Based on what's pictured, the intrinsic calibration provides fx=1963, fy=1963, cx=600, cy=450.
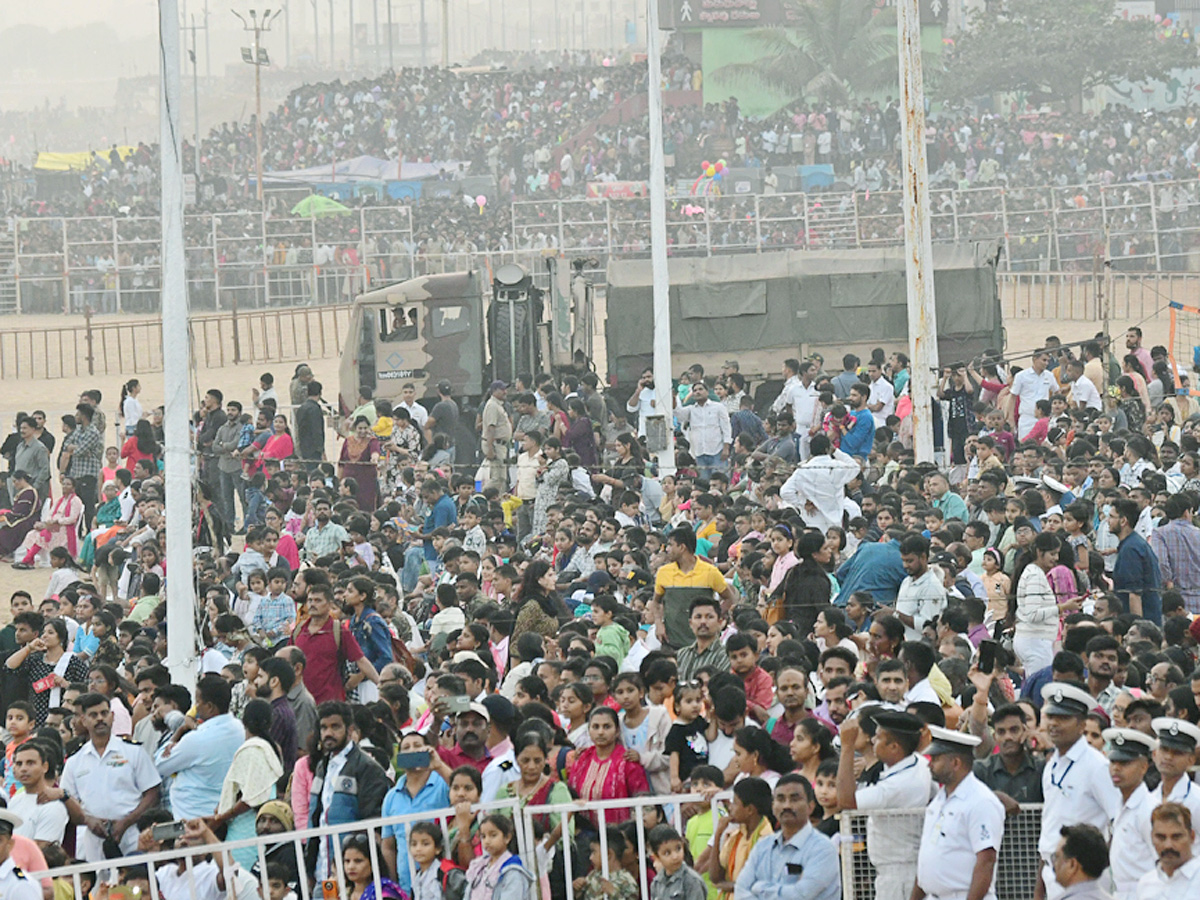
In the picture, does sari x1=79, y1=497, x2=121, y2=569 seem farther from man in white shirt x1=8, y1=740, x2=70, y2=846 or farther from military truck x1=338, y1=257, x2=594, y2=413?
man in white shirt x1=8, y1=740, x2=70, y2=846

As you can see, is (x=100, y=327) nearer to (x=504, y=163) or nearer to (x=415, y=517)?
(x=415, y=517)

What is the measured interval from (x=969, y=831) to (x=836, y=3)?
55.7 metres

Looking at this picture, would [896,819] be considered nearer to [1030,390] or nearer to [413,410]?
[1030,390]

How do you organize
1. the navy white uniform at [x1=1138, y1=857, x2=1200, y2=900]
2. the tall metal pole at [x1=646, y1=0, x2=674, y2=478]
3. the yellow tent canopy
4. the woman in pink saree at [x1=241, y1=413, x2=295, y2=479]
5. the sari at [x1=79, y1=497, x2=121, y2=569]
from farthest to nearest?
the yellow tent canopy, the woman in pink saree at [x1=241, y1=413, x2=295, y2=479], the tall metal pole at [x1=646, y1=0, x2=674, y2=478], the sari at [x1=79, y1=497, x2=121, y2=569], the navy white uniform at [x1=1138, y1=857, x2=1200, y2=900]

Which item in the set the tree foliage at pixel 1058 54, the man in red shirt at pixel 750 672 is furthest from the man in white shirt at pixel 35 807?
the tree foliage at pixel 1058 54

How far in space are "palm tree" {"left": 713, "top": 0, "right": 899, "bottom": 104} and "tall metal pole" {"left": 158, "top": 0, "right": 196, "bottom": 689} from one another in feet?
164

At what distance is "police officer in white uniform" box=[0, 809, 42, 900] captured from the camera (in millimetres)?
7527

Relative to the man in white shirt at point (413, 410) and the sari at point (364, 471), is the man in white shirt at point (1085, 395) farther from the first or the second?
the sari at point (364, 471)

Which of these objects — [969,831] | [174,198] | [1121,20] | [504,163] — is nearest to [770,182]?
[504,163]

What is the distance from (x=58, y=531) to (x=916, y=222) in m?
9.02

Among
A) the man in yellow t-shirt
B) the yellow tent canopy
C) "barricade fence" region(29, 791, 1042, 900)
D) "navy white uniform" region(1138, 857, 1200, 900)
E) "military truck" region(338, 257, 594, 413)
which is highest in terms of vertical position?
the yellow tent canopy

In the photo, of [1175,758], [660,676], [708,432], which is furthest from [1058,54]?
[1175,758]

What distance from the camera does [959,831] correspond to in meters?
6.98

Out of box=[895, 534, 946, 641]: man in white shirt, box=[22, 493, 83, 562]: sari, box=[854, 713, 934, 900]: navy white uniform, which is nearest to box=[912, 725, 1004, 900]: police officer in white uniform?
box=[854, 713, 934, 900]: navy white uniform
